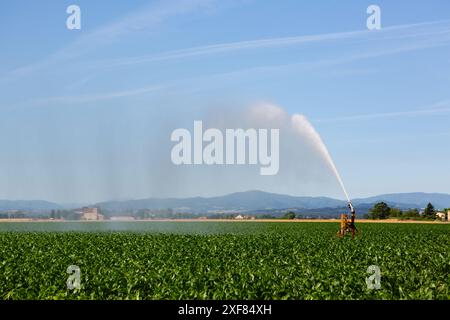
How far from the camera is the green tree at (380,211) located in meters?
122

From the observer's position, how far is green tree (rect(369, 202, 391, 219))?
401ft

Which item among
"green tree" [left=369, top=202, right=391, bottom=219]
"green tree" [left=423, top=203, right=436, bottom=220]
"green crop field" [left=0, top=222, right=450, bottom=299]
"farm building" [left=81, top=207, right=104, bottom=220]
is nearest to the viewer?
"green crop field" [left=0, top=222, right=450, bottom=299]

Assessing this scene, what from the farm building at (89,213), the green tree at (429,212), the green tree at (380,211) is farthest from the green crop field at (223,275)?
the green tree at (429,212)

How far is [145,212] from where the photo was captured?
368 ft

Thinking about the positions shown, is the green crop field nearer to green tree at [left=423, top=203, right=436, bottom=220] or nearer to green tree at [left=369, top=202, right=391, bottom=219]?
green tree at [left=369, top=202, right=391, bottom=219]

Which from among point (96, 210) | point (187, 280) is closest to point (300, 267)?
point (187, 280)

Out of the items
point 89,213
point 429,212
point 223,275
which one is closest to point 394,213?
point 429,212

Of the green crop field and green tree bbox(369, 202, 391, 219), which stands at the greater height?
green tree bbox(369, 202, 391, 219)

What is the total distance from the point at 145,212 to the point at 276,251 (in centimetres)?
A: 8311

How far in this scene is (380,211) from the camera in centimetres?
12519

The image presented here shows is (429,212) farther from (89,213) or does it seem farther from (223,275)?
(223,275)

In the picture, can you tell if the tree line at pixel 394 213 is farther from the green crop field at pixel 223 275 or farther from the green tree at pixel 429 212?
the green crop field at pixel 223 275

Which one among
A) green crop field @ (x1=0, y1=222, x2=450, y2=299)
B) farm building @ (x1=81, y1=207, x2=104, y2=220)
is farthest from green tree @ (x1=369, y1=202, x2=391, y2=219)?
green crop field @ (x1=0, y1=222, x2=450, y2=299)

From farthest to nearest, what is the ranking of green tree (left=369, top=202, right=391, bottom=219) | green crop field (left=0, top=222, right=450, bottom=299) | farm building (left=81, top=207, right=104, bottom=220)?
green tree (left=369, top=202, right=391, bottom=219) < farm building (left=81, top=207, right=104, bottom=220) < green crop field (left=0, top=222, right=450, bottom=299)
